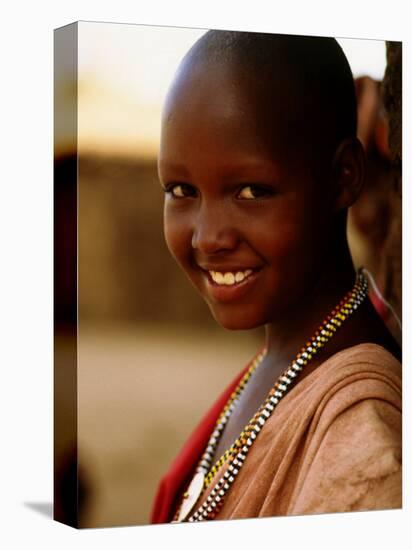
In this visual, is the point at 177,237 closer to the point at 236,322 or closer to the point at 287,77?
the point at 236,322

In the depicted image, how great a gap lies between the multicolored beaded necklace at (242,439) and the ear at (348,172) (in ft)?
1.18

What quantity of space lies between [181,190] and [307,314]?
0.67m

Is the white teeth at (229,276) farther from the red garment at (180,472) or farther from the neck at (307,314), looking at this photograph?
the red garment at (180,472)

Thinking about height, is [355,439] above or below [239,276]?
below

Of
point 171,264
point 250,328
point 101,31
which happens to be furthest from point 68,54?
point 250,328

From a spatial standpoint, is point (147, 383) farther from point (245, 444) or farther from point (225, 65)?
point (225, 65)

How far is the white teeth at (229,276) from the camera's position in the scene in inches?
191

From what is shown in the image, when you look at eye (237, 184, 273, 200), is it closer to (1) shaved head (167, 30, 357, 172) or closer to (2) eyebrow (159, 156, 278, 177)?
(2) eyebrow (159, 156, 278, 177)

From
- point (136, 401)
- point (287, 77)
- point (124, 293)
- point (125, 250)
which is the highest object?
point (287, 77)

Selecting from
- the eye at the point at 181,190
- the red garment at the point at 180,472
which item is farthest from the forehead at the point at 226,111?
the red garment at the point at 180,472

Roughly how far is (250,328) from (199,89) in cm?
93

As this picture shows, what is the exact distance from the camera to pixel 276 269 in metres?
4.87

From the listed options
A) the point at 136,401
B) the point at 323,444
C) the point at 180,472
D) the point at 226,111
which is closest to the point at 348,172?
the point at 226,111

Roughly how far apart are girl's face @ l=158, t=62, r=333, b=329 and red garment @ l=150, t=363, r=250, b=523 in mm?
489
